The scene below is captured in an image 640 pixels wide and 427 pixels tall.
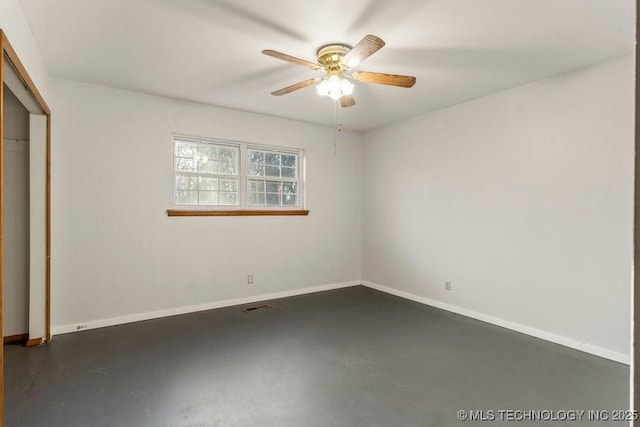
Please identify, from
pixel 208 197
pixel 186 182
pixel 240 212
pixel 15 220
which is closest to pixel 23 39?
pixel 15 220

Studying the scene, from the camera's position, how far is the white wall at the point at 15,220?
296cm

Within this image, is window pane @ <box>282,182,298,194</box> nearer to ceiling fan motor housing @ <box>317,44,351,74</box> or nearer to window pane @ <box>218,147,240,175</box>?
window pane @ <box>218,147,240,175</box>

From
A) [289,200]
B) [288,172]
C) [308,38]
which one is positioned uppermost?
[308,38]

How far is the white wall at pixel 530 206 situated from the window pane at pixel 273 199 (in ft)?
5.44

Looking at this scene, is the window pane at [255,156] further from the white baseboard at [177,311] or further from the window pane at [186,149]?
the white baseboard at [177,311]

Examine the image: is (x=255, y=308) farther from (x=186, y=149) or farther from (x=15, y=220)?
(x=15, y=220)

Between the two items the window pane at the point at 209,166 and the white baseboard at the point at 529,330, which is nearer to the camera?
the white baseboard at the point at 529,330

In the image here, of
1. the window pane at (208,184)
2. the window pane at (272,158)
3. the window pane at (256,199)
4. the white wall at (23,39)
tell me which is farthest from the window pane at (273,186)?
the white wall at (23,39)

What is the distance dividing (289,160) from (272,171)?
12.9 inches

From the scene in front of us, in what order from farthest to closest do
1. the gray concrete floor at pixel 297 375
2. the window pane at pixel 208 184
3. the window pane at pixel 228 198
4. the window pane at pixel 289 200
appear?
the window pane at pixel 289 200 < the window pane at pixel 228 198 < the window pane at pixel 208 184 < the gray concrete floor at pixel 297 375

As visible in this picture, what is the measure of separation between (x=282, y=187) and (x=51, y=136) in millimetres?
2547

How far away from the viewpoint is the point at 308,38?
8.09 feet

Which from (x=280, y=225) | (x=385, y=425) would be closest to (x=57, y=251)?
(x=280, y=225)

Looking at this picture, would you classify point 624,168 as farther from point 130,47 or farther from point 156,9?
point 130,47
